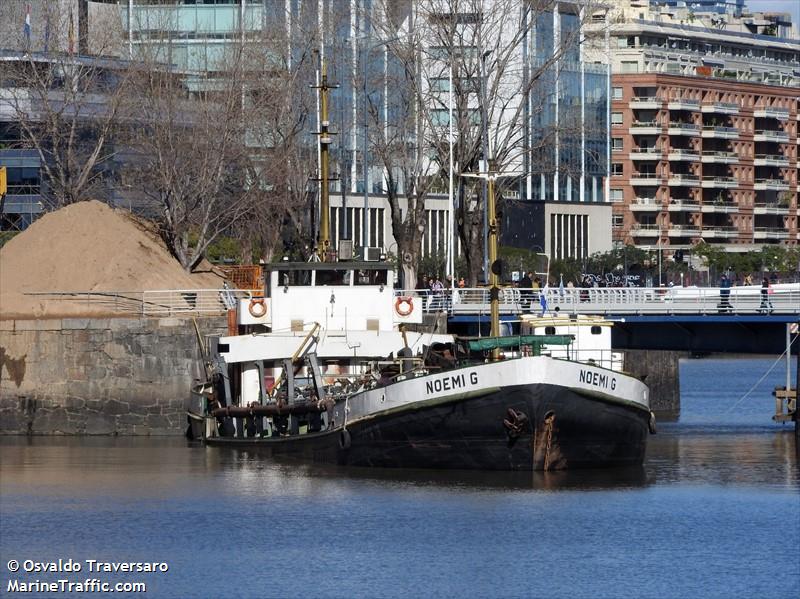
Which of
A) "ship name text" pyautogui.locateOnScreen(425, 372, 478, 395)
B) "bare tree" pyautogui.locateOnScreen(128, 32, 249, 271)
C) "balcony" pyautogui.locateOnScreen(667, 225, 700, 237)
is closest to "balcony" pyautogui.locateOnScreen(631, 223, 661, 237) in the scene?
"balcony" pyautogui.locateOnScreen(667, 225, 700, 237)

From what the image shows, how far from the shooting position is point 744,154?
196 meters

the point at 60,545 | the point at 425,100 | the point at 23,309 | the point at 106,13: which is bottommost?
the point at 60,545

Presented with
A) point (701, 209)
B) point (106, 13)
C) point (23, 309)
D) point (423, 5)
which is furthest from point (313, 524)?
point (701, 209)

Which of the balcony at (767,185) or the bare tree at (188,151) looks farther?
the balcony at (767,185)

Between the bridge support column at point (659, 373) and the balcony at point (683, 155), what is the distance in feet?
334

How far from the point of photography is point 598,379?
51.6m

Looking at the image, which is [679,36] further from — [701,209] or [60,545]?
[60,545]

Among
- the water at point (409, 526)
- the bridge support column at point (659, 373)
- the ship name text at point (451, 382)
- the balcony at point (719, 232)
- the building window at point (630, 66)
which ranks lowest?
the water at point (409, 526)

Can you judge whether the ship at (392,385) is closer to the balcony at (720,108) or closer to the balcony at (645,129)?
the balcony at (645,129)

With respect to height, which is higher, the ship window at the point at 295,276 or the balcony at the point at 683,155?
the balcony at the point at 683,155

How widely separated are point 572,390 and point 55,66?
1869 inches

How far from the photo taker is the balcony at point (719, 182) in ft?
621

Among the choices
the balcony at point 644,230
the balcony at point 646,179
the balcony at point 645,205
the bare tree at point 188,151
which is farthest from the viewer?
the balcony at point 646,179

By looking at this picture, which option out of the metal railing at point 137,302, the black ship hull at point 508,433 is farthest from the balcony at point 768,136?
the black ship hull at point 508,433
